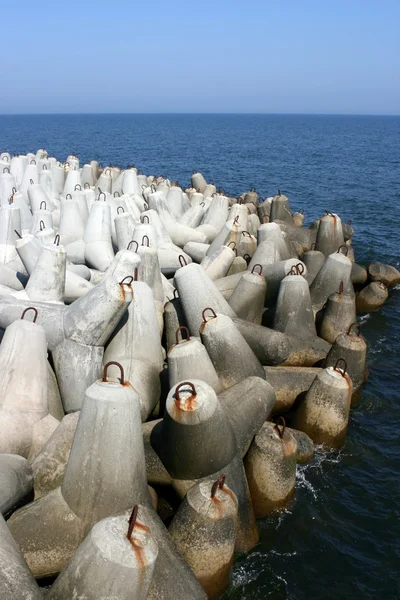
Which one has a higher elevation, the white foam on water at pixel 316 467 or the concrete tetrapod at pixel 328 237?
the concrete tetrapod at pixel 328 237

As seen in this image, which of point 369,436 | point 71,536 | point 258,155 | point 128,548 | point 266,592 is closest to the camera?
point 128,548

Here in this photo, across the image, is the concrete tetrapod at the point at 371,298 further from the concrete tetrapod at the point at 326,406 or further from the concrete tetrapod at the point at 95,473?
the concrete tetrapod at the point at 95,473

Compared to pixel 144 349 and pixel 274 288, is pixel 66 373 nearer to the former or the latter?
pixel 144 349

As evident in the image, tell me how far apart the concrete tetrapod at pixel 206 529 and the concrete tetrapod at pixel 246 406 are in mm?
1112

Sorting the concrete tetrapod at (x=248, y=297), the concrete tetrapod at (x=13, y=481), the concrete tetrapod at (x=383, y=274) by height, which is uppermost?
the concrete tetrapod at (x=248, y=297)

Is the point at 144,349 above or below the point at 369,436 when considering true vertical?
above

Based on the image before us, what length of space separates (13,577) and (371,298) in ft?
31.0

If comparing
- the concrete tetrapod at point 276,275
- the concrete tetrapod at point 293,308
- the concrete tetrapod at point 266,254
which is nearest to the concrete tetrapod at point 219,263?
the concrete tetrapod at point 266,254

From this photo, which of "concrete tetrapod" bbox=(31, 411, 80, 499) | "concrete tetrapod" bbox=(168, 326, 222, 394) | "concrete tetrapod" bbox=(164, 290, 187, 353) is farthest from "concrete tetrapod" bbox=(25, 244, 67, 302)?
"concrete tetrapod" bbox=(31, 411, 80, 499)

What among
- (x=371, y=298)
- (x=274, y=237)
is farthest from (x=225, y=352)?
(x=371, y=298)

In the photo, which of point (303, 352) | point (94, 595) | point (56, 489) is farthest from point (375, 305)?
point (94, 595)

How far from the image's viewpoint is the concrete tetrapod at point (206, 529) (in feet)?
13.8

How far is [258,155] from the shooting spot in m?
46.1

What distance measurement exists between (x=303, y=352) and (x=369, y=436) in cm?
141
